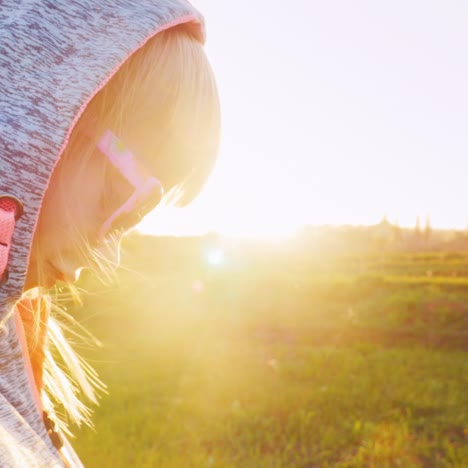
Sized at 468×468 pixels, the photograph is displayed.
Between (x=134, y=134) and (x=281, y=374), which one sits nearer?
(x=134, y=134)

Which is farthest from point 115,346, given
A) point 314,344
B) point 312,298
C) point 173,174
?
point 173,174

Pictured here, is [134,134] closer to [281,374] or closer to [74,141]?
[74,141]

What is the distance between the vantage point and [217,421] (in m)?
4.14

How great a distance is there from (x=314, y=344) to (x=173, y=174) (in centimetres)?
680

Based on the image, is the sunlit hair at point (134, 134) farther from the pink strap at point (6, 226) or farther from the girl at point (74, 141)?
the pink strap at point (6, 226)

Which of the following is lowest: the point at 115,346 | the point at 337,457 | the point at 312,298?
the point at 312,298

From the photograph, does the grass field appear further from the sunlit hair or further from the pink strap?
the pink strap

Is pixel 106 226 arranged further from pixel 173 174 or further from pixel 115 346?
pixel 115 346

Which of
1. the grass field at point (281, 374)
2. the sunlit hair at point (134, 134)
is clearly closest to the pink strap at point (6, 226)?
the sunlit hair at point (134, 134)

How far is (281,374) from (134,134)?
4957 millimetres

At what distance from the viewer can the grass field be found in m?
3.70

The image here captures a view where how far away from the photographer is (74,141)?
76 centimetres

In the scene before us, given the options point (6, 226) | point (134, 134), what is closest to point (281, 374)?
point (134, 134)

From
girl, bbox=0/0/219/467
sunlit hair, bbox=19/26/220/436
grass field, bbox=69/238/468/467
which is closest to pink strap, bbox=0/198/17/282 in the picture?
girl, bbox=0/0/219/467
